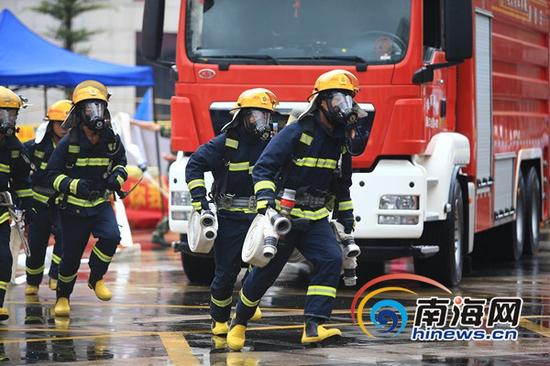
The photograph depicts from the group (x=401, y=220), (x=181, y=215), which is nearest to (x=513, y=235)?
(x=401, y=220)

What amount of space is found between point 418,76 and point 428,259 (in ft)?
6.09

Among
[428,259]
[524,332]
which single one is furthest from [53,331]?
[428,259]

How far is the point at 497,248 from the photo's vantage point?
1717 cm

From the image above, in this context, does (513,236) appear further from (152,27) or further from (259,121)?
(259,121)

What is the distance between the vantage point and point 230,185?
33.5 feet

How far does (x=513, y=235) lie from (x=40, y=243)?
20.4 ft

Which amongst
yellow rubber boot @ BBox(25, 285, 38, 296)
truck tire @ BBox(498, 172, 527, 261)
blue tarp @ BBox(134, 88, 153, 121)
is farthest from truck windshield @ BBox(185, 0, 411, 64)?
blue tarp @ BBox(134, 88, 153, 121)

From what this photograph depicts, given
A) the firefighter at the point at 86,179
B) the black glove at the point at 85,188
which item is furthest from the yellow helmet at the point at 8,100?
the black glove at the point at 85,188

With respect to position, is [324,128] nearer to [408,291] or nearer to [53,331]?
[53,331]

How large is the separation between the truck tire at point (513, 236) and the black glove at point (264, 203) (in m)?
8.14

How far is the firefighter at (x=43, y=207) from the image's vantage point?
13.0 meters

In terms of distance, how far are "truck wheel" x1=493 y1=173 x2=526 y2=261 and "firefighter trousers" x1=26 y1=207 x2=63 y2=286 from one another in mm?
6013

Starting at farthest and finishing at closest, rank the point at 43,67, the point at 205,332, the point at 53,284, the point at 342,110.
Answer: the point at 43,67 < the point at 53,284 < the point at 205,332 < the point at 342,110

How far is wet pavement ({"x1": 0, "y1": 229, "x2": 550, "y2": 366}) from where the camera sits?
907cm
